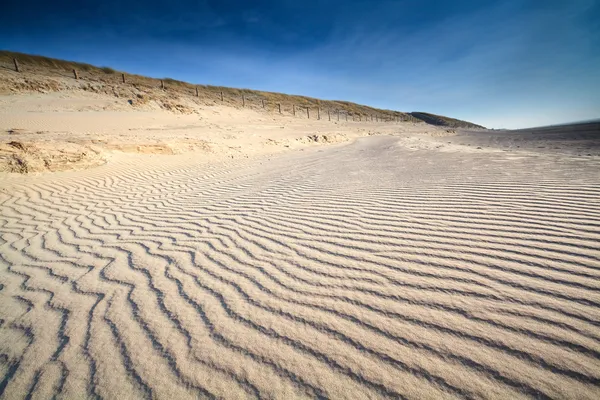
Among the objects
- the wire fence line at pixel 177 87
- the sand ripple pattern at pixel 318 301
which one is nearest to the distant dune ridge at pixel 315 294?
the sand ripple pattern at pixel 318 301

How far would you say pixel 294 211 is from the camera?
370 cm

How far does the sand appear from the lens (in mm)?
1263

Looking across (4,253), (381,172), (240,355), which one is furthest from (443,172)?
(4,253)

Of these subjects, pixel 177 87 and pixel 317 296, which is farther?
pixel 177 87

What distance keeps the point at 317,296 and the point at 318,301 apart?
52 millimetres

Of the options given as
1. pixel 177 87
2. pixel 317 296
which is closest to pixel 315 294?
pixel 317 296

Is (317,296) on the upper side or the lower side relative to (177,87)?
lower

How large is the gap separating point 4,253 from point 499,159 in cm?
877

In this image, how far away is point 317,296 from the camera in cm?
180

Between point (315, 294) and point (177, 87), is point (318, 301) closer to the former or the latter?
point (315, 294)

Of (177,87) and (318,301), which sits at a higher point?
(177,87)

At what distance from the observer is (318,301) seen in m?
1.75

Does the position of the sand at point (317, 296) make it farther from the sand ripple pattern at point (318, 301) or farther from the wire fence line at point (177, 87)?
the wire fence line at point (177, 87)

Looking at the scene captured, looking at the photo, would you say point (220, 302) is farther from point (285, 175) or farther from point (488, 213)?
point (285, 175)
